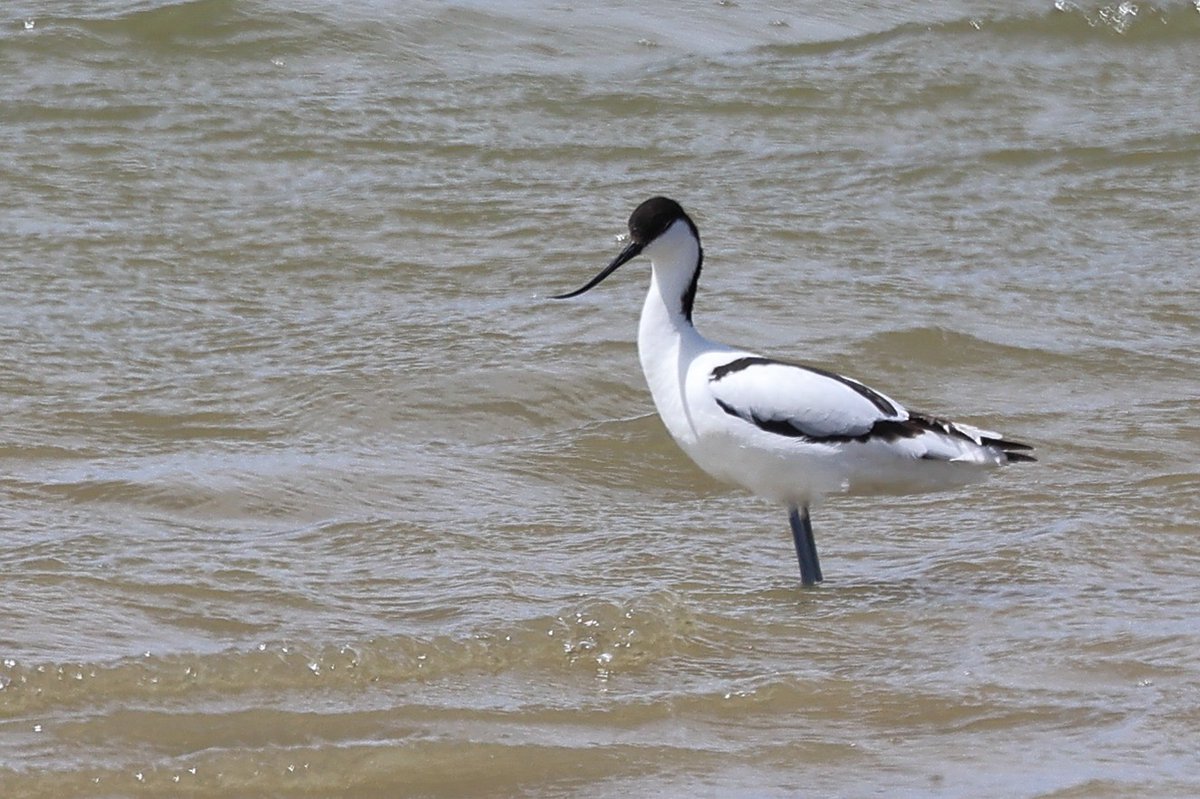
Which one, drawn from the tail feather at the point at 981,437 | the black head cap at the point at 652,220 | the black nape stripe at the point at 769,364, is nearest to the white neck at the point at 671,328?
the black head cap at the point at 652,220

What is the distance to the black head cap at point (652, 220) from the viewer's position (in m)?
6.21

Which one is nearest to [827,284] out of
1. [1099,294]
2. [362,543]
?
[1099,294]

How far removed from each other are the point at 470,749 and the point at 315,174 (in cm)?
617

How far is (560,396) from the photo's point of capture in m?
7.60

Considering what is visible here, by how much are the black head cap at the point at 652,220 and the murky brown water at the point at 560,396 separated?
950mm

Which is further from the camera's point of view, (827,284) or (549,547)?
(827,284)

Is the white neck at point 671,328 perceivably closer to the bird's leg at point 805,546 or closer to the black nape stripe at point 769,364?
the black nape stripe at point 769,364

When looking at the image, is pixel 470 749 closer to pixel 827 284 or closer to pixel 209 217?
pixel 827 284

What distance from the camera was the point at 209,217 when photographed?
30.8ft

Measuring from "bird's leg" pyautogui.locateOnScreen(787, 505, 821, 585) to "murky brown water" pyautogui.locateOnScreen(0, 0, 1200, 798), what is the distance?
10cm

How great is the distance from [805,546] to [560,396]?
2036 mm

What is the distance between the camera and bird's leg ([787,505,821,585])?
5.71 metres

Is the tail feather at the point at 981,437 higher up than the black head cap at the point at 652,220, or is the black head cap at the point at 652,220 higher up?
the black head cap at the point at 652,220

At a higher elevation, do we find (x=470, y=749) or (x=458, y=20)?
(x=458, y=20)
